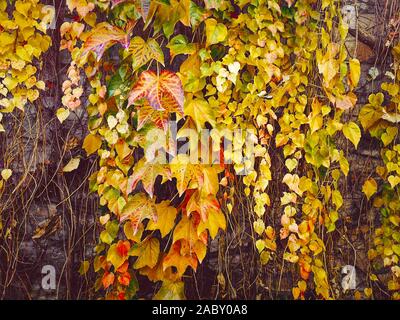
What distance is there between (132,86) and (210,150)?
1.02 feet

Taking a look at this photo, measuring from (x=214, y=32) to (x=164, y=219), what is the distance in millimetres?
599

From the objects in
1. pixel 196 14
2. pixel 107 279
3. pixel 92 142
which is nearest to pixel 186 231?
pixel 107 279

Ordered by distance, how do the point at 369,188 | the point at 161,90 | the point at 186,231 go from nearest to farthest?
the point at 161,90
the point at 186,231
the point at 369,188

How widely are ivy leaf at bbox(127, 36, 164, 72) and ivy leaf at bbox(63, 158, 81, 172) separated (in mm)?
366

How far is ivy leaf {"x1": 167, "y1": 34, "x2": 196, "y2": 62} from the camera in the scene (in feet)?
5.09

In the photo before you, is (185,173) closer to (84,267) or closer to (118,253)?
(118,253)

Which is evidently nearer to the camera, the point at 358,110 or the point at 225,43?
the point at 225,43

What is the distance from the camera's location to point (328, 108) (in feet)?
5.35

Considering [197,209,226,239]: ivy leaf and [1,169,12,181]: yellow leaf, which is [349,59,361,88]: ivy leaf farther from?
[1,169,12,181]: yellow leaf

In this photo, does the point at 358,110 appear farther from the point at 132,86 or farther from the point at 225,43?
the point at 132,86

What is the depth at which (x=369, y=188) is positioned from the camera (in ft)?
5.57

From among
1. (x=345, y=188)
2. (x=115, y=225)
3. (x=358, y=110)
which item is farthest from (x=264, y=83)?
(x=115, y=225)

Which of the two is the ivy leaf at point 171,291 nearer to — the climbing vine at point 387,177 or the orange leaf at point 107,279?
the orange leaf at point 107,279

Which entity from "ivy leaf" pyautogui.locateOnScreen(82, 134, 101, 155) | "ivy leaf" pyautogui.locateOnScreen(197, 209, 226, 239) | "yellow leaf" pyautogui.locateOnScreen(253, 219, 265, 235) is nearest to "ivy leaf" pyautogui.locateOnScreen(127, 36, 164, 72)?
"ivy leaf" pyautogui.locateOnScreen(82, 134, 101, 155)
